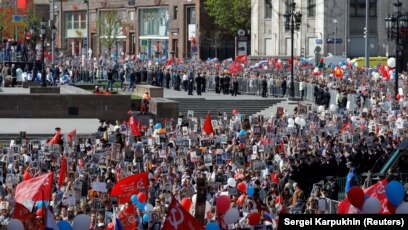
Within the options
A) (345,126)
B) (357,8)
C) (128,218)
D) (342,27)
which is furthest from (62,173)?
(357,8)

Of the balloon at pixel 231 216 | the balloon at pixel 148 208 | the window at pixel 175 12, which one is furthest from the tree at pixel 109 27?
the balloon at pixel 231 216

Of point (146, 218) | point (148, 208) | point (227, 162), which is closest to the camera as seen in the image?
point (146, 218)

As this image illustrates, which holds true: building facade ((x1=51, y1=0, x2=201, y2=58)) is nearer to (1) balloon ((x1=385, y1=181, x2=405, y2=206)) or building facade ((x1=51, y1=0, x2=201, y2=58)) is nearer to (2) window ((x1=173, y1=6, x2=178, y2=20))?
(2) window ((x1=173, y1=6, x2=178, y2=20))

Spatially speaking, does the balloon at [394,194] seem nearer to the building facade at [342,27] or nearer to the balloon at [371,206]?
the balloon at [371,206]

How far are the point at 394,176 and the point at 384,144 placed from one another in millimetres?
9131

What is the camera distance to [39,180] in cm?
2214

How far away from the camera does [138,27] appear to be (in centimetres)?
11294

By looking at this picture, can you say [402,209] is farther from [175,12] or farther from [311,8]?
[175,12]

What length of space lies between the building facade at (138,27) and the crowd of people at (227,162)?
5465 cm

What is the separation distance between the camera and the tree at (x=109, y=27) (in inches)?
4338

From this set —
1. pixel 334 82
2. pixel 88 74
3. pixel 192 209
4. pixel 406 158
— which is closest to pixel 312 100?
pixel 334 82

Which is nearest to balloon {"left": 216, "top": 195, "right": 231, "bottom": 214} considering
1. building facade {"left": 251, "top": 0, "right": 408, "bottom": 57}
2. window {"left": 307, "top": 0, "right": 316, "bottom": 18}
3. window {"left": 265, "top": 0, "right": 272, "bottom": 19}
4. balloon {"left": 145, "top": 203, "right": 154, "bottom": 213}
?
balloon {"left": 145, "top": 203, "right": 154, "bottom": 213}

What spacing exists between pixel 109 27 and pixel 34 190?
89.1m

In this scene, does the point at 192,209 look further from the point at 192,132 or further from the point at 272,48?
the point at 272,48
